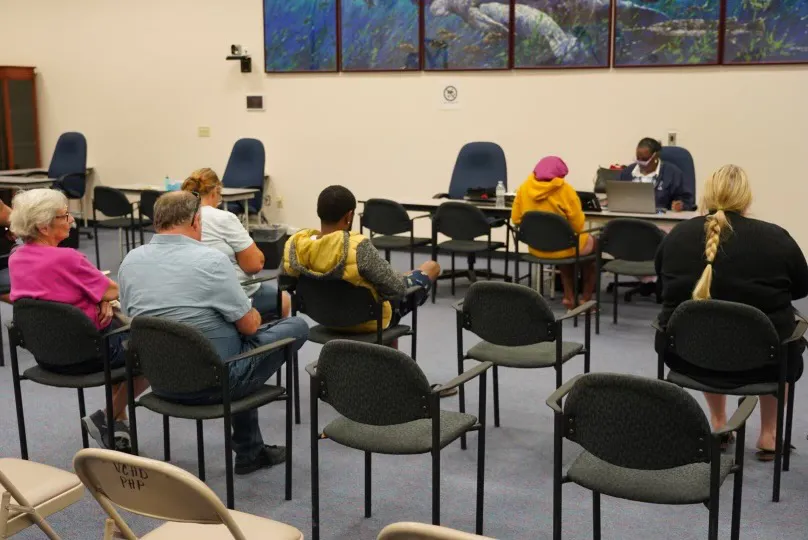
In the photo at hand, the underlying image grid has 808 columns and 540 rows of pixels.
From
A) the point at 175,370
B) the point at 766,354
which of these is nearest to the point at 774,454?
the point at 766,354

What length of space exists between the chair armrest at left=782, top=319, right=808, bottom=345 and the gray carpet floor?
570 millimetres

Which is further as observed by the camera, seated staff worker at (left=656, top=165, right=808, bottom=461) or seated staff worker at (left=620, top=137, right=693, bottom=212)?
seated staff worker at (left=620, top=137, right=693, bottom=212)

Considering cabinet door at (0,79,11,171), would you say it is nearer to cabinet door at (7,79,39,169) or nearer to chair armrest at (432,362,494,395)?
cabinet door at (7,79,39,169)

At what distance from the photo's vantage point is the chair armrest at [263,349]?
10.2 feet

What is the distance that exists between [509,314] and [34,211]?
1.93 metres

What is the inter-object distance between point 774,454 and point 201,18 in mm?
7613

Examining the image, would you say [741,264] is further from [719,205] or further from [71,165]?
[71,165]

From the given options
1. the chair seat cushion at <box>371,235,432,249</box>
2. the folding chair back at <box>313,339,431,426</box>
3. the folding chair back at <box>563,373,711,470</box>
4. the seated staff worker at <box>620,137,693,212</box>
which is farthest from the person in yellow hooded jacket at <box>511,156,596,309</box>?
the folding chair back at <box>563,373,711,470</box>

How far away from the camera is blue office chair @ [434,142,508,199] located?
299 inches

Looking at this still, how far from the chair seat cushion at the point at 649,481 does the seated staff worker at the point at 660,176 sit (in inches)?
159

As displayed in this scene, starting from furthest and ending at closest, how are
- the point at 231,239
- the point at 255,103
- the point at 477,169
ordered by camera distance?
the point at 255,103, the point at 477,169, the point at 231,239

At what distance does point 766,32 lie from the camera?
7070mm

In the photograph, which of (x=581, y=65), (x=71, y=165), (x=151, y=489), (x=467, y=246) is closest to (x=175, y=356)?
(x=151, y=489)

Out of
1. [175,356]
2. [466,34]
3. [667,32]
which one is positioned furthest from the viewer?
[466,34]
